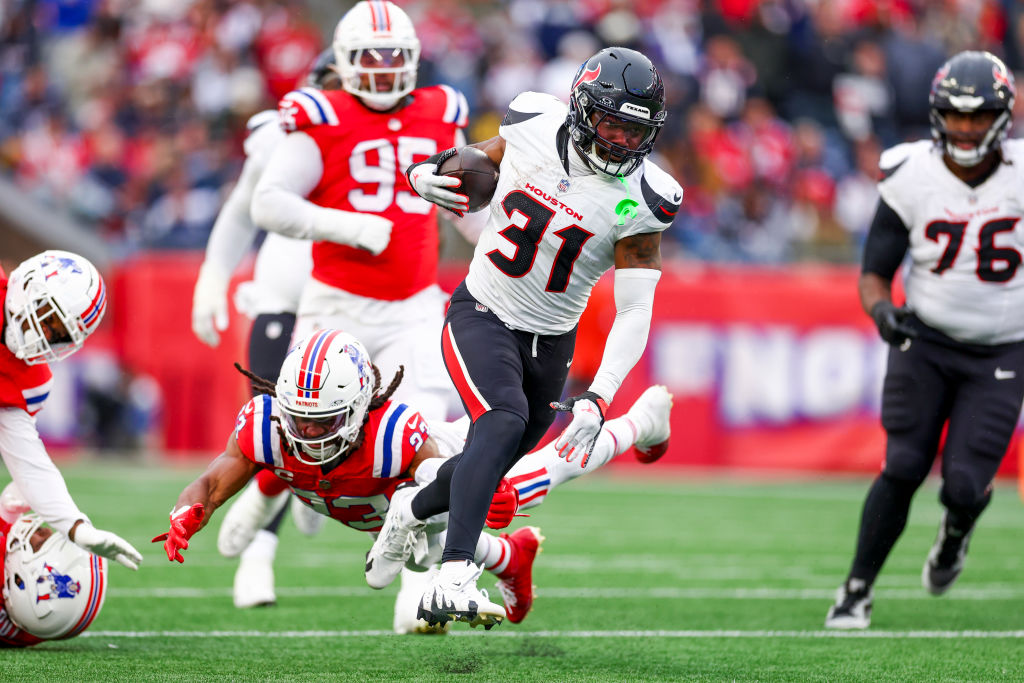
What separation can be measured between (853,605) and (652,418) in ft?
3.42

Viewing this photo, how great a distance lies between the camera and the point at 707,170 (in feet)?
43.8

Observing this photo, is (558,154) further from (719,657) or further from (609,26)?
(609,26)

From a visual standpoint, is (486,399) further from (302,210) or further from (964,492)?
(964,492)

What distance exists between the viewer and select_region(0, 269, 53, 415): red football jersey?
4.58 m

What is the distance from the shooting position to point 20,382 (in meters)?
4.64

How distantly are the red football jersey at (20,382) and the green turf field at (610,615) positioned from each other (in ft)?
2.66

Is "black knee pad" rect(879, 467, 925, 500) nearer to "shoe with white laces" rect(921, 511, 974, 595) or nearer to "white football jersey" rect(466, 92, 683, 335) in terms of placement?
"shoe with white laces" rect(921, 511, 974, 595)

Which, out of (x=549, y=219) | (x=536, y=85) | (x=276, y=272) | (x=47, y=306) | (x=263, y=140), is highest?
(x=549, y=219)

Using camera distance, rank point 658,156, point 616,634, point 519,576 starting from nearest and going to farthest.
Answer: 1. point 519,576
2. point 616,634
3. point 658,156

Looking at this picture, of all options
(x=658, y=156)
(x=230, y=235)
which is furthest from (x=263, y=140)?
(x=658, y=156)

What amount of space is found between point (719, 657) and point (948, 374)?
1.52 m

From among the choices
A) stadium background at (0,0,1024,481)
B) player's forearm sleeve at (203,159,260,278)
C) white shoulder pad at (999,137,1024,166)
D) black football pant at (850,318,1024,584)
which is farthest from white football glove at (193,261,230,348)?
stadium background at (0,0,1024,481)

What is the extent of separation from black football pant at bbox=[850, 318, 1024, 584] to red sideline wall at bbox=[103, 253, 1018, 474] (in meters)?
5.94

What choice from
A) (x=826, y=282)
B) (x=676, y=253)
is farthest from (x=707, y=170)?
(x=826, y=282)
